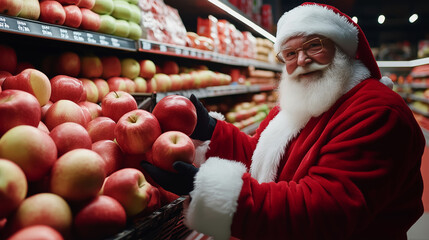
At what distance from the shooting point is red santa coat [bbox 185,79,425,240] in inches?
33.6

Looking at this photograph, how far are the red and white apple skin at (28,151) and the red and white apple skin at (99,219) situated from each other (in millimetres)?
163

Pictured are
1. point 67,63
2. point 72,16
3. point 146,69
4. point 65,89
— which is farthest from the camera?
point 146,69

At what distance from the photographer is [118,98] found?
121cm

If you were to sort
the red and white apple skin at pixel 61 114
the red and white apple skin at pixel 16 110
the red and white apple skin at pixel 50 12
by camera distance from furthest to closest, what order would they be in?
the red and white apple skin at pixel 50 12, the red and white apple skin at pixel 61 114, the red and white apple skin at pixel 16 110

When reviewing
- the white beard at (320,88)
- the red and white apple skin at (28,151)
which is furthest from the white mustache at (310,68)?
the red and white apple skin at (28,151)

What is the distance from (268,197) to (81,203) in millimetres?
546

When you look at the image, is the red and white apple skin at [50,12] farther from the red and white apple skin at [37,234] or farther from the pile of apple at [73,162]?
the red and white apple skin at [37,234]

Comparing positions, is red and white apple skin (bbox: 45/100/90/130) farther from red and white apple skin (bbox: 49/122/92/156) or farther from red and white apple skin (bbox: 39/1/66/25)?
red and white apple skin (bbox: 39/1/66/25)

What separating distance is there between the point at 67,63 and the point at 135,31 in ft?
2.07

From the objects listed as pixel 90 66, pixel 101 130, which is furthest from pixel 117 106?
pixel 90 66

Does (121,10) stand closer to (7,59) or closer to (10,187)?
(7,59)

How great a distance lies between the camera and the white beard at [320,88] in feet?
4.06

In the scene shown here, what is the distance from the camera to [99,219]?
2.28 feet

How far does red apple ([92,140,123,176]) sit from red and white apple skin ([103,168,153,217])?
134 millimetres
